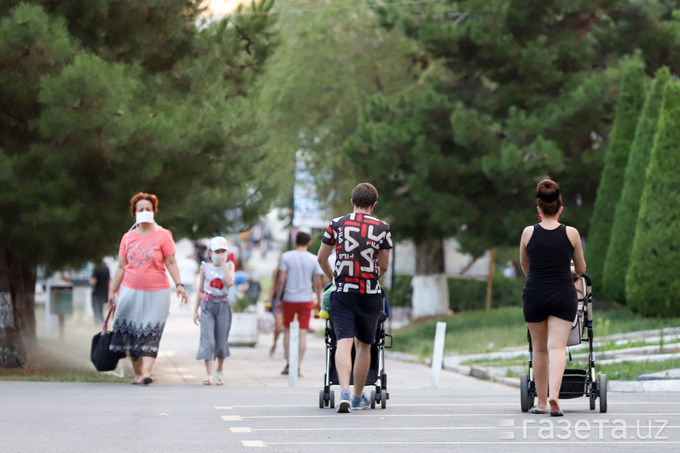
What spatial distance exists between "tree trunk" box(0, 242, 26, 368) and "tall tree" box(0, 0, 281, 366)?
0.06ft

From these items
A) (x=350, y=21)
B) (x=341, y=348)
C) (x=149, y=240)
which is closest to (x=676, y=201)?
(x=149, y=240)

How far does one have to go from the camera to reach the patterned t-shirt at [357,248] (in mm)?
9781

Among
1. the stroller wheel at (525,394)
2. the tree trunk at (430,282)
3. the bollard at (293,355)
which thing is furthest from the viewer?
the tree trunk at (430,282)

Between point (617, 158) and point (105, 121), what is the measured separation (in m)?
12.3

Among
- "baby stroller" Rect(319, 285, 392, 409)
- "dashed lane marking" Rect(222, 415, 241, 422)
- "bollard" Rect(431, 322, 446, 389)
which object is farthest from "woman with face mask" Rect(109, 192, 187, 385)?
"bollard" Rect(431, 322, 446, 389)

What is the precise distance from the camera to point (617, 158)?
23.4 metres

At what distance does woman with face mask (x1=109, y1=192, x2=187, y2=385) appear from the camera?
13094 mm

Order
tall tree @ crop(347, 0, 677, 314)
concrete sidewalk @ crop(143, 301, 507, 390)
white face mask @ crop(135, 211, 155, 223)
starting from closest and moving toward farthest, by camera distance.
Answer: white face mask @ crop(135, 211, 155, 223) → concrete sidewalk @ crop(143, 301, 507, 390) → tall tree @ crop(347, 0, 677, 314)

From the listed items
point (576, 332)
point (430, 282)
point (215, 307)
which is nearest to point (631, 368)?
point (215, 307)

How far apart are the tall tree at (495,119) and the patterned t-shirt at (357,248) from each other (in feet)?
46.6

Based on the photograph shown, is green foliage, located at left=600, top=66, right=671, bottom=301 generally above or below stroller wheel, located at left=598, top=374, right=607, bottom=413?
above

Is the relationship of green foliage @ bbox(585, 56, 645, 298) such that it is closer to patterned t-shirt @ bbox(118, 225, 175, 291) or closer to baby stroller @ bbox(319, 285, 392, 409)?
patterned t-shirt @ bbox(118, 225, 175, 291)

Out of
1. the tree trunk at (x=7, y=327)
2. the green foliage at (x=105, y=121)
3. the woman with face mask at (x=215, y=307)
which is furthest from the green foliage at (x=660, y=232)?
the tree trunk at (x=7, y=327)

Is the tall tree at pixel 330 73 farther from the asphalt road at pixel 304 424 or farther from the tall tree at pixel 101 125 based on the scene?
the asphalt road at pixel 304 424
